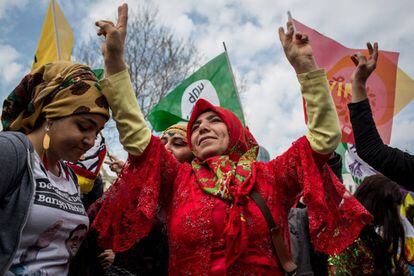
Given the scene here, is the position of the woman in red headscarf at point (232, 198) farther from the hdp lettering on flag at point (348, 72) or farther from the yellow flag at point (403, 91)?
the yellow flag at point (403, 91)

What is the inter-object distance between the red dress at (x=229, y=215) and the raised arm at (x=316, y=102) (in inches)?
2.6

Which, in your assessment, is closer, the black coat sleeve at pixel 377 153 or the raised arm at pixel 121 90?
the raised arm at pixel 121 90

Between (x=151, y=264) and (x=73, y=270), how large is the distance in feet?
1.45

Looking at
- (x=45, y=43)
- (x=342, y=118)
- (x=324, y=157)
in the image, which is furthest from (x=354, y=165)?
(x=45, y=43)

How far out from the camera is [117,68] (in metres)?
1.73

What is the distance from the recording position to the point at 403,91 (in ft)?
13.9

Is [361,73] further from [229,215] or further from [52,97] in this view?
[52,97]

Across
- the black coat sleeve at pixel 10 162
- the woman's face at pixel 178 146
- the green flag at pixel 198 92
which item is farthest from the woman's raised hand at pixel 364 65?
the green flag at pixel 198 92

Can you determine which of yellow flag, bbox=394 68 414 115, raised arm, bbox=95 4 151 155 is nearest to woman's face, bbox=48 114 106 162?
raised arm, bbox=95 4 151 155

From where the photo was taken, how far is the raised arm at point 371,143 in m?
2.14

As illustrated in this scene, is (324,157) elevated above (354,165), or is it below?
below

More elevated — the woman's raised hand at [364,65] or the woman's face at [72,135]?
the woman's raised hand at [364,65]

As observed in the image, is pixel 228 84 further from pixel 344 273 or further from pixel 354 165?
pixel 344 273

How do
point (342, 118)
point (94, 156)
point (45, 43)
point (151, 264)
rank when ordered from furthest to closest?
point (342, 118)
point (45, 43)
point (94, 156)
point (151, 264)
